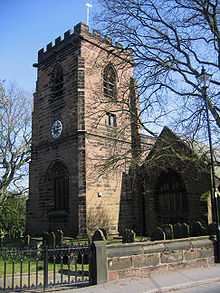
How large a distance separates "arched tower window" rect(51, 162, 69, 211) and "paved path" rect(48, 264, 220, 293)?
15474 mm

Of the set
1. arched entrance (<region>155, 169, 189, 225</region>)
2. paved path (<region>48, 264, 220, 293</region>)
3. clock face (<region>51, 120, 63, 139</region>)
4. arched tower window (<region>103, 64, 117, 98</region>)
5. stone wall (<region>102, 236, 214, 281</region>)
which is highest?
arched tower window (<region>103, 64, 117, 98</region>)

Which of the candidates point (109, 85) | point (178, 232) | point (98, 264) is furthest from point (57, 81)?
point (98, 264)

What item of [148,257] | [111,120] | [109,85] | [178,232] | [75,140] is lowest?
[148,257]

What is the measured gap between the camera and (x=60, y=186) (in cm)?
2703

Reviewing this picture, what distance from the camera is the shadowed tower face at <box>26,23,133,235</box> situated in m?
24.7

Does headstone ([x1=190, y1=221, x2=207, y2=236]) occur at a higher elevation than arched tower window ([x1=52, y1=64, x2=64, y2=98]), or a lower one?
lower

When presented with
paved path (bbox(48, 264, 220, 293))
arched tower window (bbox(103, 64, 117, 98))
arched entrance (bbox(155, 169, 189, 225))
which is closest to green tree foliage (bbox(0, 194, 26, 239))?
arched tower window (bbox(103, 64, 117, 98))

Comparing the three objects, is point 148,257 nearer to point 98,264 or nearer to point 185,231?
→ point 98,264

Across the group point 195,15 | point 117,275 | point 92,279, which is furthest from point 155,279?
point 195,15

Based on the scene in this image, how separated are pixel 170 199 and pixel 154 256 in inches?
566

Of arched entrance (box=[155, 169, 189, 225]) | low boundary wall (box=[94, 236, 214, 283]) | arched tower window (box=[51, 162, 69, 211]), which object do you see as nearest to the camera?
low boundary wall (box=[94, 236, 214, 283])

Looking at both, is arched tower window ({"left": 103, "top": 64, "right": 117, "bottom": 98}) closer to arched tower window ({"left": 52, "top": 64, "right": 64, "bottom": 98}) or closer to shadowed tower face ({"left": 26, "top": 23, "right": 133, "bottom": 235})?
shadowed tower face ({"left": 26, "top": 23, "right": 133, "bottom": 235})

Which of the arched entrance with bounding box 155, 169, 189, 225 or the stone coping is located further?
the arched entrance with bounding box 155, 169, 189, 225

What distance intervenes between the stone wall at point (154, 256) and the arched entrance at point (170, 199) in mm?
10915
